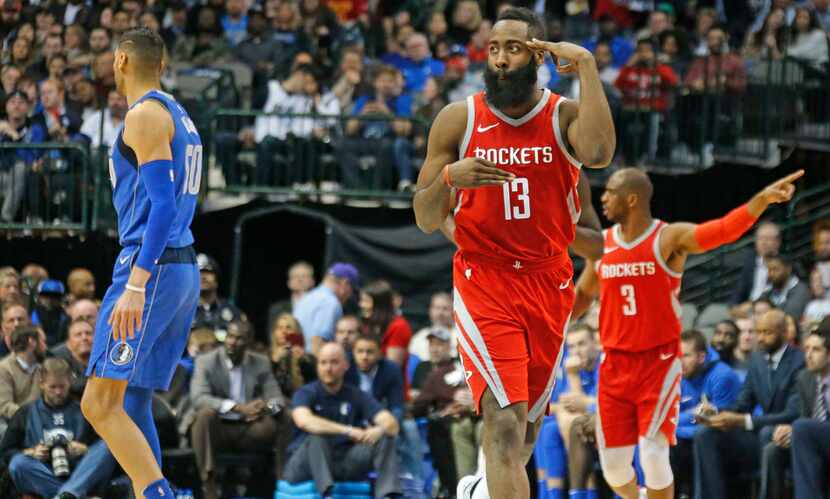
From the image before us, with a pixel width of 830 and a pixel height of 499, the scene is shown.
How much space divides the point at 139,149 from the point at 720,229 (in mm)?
3576

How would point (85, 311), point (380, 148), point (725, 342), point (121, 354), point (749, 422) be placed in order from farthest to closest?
point (380, 148)
point (85, 311)
point (725, 342)
point (749, 422)
point (121, 354)

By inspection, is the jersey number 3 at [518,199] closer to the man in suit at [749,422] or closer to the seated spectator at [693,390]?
the man in suit at [749,422]

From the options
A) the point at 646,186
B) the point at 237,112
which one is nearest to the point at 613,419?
the point at 646,186

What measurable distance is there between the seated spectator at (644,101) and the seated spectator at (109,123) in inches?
207

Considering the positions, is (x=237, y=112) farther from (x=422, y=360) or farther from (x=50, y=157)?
(x=422, y=360)

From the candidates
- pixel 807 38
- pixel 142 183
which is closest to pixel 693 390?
pixel 142 183

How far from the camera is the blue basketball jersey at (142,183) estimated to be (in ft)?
26.1

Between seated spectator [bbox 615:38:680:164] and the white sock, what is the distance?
9.40 meters

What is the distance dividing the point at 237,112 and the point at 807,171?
6.59 metres

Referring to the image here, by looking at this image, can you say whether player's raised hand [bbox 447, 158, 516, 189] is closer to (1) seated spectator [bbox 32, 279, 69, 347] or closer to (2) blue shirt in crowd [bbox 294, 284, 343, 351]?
(2) blue shirt in crowd [bbox 294, 284, 343, 351]

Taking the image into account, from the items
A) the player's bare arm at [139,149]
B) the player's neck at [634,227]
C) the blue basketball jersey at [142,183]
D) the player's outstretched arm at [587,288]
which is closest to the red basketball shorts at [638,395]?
the player's outstretched arm at [587,288]

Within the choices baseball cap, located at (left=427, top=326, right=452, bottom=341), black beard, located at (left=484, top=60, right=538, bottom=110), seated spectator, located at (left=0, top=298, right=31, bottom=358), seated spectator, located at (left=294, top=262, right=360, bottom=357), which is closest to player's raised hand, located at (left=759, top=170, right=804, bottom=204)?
black beard, located at (left=484, top=60, right=538, bottom=110)

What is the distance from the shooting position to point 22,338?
12344 mm

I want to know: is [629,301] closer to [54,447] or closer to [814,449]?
[814,449]
